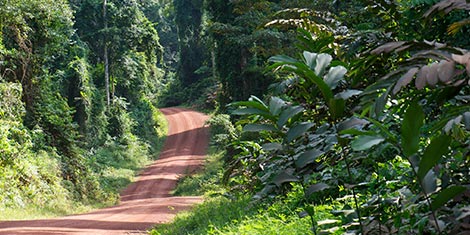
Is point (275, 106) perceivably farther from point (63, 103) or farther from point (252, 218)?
point (63, 103)

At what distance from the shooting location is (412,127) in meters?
1.87

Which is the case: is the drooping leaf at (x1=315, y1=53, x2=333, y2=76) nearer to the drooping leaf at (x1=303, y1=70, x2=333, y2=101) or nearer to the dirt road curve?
the drooping leaf at (x1=303, y1=70, x2=333, y2=101)

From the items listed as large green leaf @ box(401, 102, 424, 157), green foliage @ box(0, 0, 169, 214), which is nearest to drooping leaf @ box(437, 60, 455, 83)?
large green leaf @ box(401, 102, 424, 157)

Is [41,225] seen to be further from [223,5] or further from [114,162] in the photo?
[114,162]

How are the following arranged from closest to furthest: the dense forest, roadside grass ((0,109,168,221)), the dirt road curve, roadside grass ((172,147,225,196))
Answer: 1. the dense forest
2. the dirt road curve
3. roadside grass ((0,109,168,221))
4. roadside grass ((172,147,225,196))

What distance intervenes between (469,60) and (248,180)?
741cm

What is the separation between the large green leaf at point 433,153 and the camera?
1.84 metres

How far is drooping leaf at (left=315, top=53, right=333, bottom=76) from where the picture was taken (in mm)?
2369

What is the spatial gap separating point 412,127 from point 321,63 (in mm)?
634

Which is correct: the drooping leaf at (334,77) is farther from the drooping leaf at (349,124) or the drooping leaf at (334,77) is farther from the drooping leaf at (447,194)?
the drooping leaf at (447,194)

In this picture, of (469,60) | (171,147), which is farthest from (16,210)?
(171,147)

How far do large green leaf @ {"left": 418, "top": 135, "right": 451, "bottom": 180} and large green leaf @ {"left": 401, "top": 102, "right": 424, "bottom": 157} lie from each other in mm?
43

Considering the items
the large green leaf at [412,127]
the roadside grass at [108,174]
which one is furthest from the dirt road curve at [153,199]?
the large green leaf at [412,127]

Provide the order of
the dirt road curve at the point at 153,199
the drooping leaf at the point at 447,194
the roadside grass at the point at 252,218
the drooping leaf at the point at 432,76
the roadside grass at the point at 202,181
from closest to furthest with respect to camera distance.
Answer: the drooping leaf at the point at 432,76 < the drooping leaf at the point at 447,194 < the roadside grass at the point at 252,218 < the dirt road curve at the point at 153,199 < the roadside grass at the point at 202,181
